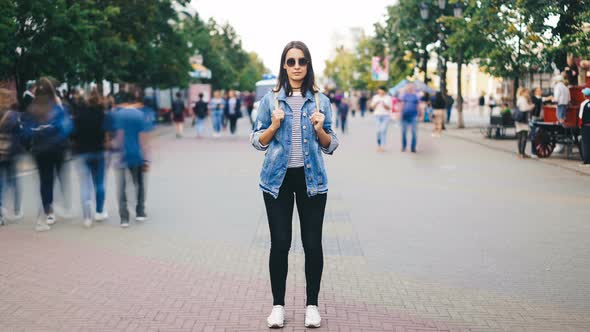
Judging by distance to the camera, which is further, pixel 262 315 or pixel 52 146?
pixel 52 146

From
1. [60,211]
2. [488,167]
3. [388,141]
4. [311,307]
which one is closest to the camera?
[311,307]

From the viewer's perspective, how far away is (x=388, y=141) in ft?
85.3

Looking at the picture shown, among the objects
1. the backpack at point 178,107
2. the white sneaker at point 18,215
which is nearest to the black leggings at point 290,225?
the white sneaker at point 18,215

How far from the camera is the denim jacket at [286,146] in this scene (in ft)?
15.8

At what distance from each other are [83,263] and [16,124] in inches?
126

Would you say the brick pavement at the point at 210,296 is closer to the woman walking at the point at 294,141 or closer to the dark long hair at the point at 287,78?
the woman walking at the point at 294,141

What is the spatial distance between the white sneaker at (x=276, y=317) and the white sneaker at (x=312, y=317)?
163mm

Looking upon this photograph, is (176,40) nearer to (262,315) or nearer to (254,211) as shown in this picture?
(254,211)

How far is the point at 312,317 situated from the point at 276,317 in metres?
0.24

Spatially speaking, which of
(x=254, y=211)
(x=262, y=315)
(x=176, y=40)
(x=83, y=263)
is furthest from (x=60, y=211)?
(x=176, y=40)

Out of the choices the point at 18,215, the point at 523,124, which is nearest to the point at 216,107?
the point at 523,124

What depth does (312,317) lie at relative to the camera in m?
4.99

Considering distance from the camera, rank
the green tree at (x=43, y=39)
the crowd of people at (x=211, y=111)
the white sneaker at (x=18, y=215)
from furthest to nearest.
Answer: the crowd of people at (x=211, y=111)
the green tree at (x=43, y=39)
the white sneaker at (x=18, y=215)

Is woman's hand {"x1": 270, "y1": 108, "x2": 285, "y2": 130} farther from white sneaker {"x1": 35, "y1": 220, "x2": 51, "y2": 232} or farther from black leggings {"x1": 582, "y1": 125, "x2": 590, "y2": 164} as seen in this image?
black leggings {"x1": 582, "y1": 125, "x2": 590, "y2": 164}
